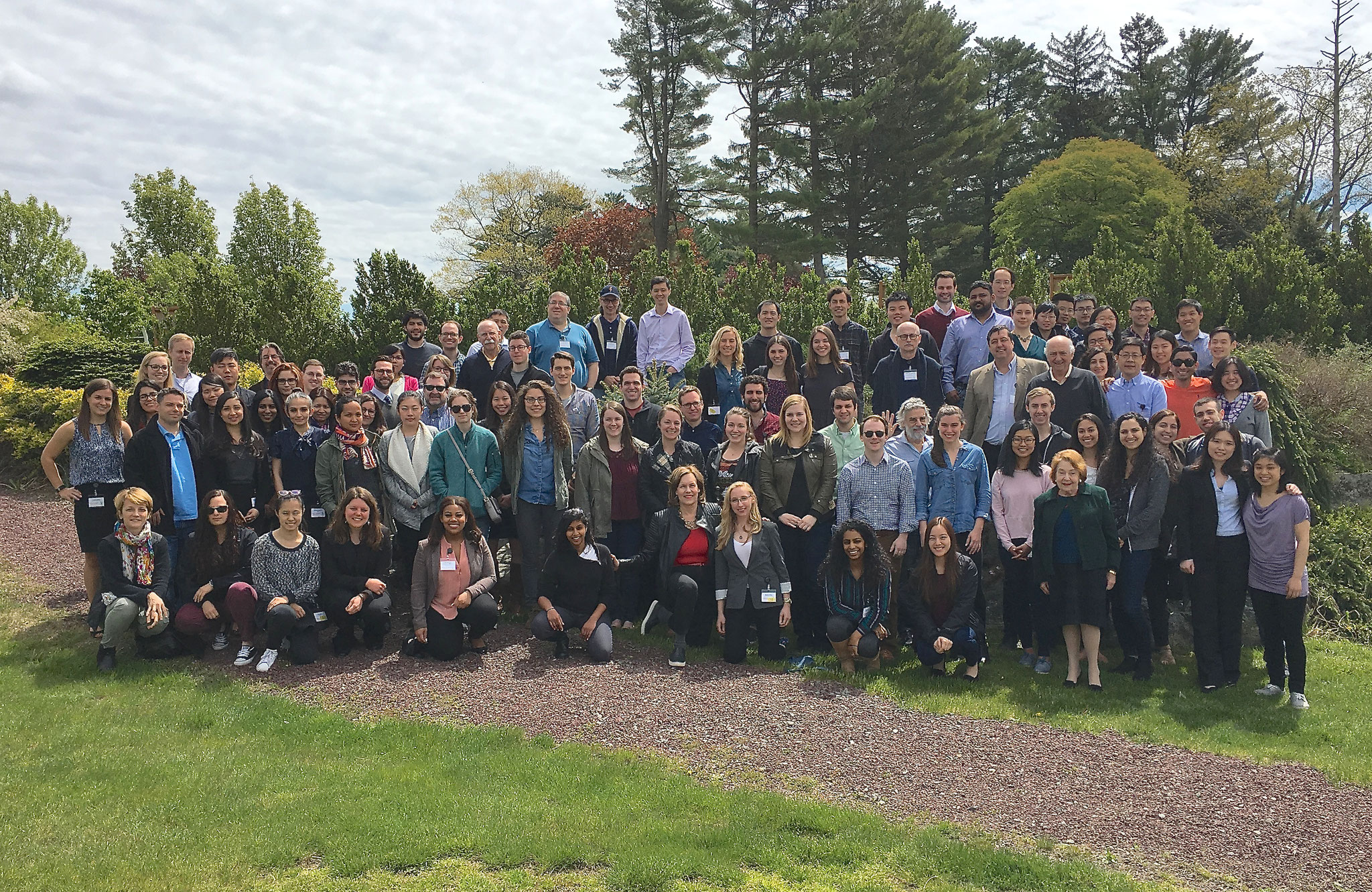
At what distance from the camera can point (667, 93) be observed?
35.8 m

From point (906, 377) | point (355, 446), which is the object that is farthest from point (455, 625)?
point (906, 377)

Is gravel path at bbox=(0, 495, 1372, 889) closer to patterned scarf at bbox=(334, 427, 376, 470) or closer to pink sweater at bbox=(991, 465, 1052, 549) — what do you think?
patterned scarf at bbox=(334, 427, 376, 470)

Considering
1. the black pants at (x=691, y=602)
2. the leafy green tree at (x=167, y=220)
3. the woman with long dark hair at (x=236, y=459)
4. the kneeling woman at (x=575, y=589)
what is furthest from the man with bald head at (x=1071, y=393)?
the leafy green tree at (x=167, y=220)

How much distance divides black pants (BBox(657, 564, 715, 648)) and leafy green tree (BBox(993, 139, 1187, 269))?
30.3 m

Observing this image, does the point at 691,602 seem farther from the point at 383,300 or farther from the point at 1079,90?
the point at 1079,90

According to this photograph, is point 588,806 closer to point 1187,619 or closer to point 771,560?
point 771,560

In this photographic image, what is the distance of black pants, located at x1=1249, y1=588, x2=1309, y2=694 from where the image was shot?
6.93 meters

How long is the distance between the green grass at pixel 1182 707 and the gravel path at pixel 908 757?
0.21 metres

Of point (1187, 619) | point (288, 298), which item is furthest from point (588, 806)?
point (288, 298)

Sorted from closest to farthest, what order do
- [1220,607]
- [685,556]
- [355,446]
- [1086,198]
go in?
[1220,607] → [685,556] → [355,446] → [1086,198]

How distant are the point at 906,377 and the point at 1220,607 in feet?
10.3

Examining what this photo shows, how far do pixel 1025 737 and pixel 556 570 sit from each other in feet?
12.0

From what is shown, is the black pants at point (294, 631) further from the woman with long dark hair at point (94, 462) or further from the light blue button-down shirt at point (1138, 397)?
the light blue button-down shirt at point (1138, 397)

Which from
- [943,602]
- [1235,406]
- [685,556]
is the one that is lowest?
[943,602]
